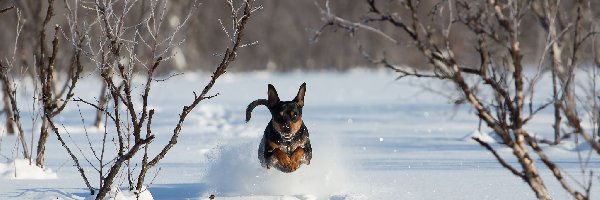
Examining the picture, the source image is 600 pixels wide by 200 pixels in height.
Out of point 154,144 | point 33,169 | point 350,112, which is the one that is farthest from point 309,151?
point 350,112

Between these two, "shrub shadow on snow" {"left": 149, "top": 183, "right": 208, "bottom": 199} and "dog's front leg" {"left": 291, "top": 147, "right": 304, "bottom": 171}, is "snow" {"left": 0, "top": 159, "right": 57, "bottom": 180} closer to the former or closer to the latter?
"shrub shadow on snow" {"left": 149, "top": 183, "right": 208, "bottom": 199}

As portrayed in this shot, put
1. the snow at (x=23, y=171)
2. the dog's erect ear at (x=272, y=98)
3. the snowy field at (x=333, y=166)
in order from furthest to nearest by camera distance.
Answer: the snow at (x=23, y=171), the dog's erect ear at (x=272, y=98), the snowy field at (x=333, y=166)

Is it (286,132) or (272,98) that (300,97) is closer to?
(272,98)

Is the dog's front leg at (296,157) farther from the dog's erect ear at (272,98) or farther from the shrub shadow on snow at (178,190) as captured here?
the shrub shadow on snow at (178,190)

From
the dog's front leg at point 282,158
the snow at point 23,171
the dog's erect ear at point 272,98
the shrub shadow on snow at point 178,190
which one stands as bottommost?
the shrub shadow on snow at point 178,190

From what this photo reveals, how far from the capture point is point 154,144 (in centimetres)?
1299

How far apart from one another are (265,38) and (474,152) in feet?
175

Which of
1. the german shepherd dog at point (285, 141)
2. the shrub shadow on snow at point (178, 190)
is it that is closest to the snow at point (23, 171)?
the shrub shadow on snow at point (178, 190)

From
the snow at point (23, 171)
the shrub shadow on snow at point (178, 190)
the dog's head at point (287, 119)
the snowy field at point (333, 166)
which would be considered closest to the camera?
the snowy field at point (333, 166)

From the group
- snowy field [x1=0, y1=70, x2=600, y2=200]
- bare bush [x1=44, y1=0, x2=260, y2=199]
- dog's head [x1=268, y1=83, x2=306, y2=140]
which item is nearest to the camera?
bare bush [x1=44, y1=0, x2=260, y2=199]

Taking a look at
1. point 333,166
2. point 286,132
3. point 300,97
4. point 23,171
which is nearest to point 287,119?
point 286,132

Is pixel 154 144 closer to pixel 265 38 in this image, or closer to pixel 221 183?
pixel 221 183

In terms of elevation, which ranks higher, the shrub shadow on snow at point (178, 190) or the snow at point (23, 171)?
the snow at point (23, 171)

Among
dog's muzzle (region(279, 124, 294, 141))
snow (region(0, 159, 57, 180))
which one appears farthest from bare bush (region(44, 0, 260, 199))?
dog's muzzle (region(279, 124, 294, 141))
